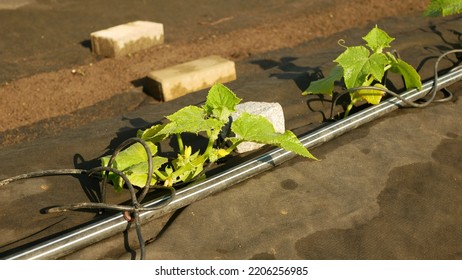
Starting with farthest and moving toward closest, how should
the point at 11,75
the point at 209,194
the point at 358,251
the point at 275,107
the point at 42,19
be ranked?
the point at 42,19 < the point at 11,75 < the point at 275,107 < the point at 209,194 < the point at 358,251

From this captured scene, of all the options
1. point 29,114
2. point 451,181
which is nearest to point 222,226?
point 451,181

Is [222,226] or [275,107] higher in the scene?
[275,107]

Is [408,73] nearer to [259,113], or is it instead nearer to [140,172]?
[259,113]

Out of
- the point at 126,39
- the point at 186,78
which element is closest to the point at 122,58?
the point at 126,39

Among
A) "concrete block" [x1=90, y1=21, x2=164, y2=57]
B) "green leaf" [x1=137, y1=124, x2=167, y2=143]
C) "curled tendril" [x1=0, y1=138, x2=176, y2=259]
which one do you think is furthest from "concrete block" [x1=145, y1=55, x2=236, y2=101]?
"curled tendril" [x1=0, y1=138, x2=176, y2=259]

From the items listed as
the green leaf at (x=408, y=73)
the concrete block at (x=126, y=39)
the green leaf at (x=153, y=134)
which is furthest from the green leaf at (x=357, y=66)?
the concrete block at (x=126, y=39)

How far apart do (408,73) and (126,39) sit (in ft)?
13.2

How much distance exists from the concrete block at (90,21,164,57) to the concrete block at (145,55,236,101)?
1318mm

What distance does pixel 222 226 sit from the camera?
7.54 feet

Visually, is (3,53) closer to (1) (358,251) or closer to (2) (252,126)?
(2) (252,126)

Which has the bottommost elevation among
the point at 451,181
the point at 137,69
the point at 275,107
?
the point at 137,69

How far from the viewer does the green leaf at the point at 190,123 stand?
2401 millimetres

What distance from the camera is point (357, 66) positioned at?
308 centimetres
